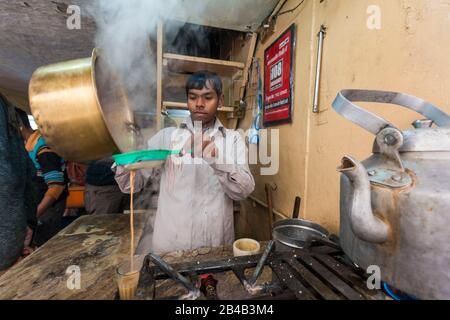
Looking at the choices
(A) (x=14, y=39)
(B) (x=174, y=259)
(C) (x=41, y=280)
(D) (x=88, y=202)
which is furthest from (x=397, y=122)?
(A) (x=14, y=39)

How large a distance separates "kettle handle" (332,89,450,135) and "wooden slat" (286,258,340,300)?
397 mm

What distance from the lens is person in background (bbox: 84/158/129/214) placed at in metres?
2.19

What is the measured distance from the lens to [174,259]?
892 millimetres

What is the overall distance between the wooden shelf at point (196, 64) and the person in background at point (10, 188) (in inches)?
46.7

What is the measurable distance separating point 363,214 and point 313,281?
0.23 metres

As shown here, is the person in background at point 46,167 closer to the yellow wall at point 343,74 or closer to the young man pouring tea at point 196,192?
the young man pouring tea at point 196,192

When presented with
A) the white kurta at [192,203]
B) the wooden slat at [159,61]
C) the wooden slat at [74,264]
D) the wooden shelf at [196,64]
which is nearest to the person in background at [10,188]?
the wooden slat at [74,264]

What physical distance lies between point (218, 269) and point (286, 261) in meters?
0.21

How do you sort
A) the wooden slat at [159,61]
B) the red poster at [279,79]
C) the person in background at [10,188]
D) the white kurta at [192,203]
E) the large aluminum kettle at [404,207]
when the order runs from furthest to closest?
the wooden slat at [159,61] < the red poster at [279,79] < the white kurta at [192,203] < the person in background at [10,188] < the large aluminum kettle at [404,207]

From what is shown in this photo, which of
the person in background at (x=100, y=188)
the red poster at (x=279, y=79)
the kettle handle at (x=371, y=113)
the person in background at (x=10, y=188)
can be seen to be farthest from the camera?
the person in background at (x=100, y=188)

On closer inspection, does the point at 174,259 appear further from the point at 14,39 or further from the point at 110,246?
the point at 14,39

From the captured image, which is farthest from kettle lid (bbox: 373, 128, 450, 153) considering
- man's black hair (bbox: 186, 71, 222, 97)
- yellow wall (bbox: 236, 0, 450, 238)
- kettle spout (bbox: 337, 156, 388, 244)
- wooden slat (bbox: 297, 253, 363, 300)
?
man's black hair (bbox: 186, 71, 222, 97)

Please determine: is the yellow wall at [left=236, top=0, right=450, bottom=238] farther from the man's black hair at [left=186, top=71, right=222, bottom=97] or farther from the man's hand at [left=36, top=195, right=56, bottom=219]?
the man's hand at [left=36, top=195, right=56, bottom=219]

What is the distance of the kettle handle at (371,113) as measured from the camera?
1.70 ft
